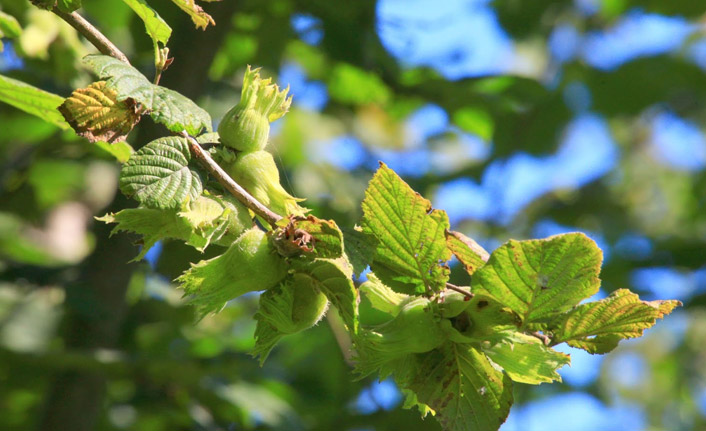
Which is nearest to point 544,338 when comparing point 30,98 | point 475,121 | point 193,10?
point 193,10

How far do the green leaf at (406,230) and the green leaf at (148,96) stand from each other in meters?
0.30

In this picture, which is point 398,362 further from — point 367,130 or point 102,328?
point 367,130

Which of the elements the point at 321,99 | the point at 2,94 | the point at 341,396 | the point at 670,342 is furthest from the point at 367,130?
the point at 670,342

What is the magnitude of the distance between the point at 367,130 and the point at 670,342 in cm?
821

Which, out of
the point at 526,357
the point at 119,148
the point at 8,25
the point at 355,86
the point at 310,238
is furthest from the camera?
the point at 355,86

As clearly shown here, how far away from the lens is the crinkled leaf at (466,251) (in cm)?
115

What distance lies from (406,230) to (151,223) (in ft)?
1.26

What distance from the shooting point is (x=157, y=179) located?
3.45 feet

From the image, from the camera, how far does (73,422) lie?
2.65 m

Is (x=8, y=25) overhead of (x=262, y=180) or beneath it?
overhead

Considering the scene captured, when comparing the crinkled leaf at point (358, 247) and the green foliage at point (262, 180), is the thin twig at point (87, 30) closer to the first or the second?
the green foliage at point (262, 180)

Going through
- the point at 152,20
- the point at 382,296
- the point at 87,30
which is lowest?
the point at 382,296

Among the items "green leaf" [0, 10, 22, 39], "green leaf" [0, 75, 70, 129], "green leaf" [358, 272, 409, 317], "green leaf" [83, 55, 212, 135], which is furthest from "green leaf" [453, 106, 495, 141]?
"green leaf" [83, 55, 212, 135]

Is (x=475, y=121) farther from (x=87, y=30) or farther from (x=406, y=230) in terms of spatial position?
(x=87, y=30)
